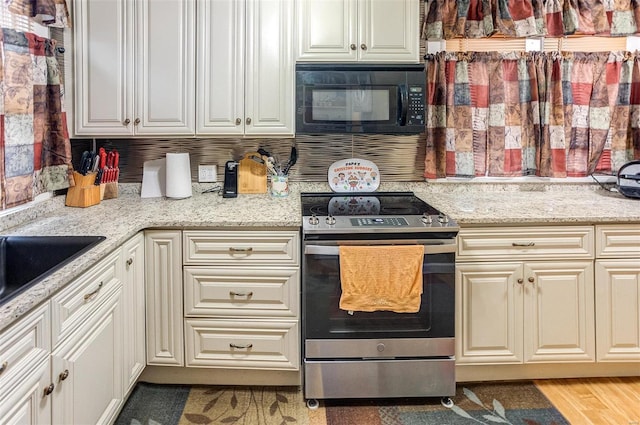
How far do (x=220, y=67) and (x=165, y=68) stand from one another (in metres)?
0.28

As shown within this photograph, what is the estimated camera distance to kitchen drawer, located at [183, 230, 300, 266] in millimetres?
2059

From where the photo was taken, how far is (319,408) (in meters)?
2.06

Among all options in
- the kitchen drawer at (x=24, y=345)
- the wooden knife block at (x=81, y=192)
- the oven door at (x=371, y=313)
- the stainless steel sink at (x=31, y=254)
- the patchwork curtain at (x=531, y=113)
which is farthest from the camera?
the patchwork curtain at (x=531, y=113)

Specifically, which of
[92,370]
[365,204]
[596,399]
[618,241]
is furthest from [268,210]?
[596,399]

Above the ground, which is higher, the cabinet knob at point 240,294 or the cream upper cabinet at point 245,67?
the cream upper cabinet at point 245,67

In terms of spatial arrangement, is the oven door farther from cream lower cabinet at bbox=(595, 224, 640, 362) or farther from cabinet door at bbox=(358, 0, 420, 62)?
cabinet door at bbox=(358, 0, 420, 62)

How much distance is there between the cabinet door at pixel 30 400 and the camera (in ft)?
3.53

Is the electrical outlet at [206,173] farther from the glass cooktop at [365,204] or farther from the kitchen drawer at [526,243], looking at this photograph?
the kitchen drawer at [526,243]

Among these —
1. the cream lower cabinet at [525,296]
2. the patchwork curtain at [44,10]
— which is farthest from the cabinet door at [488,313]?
the patchwork curtain at [44,10]

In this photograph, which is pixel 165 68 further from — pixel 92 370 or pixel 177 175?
pixel 92 370

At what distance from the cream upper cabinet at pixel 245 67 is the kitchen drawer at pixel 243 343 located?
988 millimetres

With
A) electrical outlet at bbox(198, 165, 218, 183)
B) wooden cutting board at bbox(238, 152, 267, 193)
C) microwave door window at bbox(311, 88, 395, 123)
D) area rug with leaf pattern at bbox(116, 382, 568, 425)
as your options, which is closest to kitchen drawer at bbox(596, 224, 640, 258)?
area rug with leaf pattern at bbox(116, 382, 568, 425)

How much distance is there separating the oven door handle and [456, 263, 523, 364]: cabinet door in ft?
0.63

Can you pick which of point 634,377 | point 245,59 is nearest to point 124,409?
point 245,59
